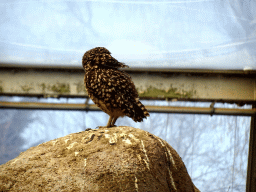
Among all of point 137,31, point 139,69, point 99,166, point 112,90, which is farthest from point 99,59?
point 139,69

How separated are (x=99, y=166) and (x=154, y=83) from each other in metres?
2.46

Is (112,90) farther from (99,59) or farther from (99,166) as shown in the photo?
(99,166)

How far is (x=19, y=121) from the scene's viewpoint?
14.4 feet

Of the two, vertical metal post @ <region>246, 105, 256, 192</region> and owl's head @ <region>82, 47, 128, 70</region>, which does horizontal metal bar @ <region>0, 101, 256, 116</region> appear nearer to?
vertical metal post @ <region>246, 105, 256, 192</region>

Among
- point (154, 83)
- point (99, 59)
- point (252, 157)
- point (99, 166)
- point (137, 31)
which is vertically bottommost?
point (252, 157)

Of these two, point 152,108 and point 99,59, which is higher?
point 99,59

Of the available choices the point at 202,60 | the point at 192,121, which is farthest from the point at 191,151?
the point at 202,60

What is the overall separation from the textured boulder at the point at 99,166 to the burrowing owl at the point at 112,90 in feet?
0.70

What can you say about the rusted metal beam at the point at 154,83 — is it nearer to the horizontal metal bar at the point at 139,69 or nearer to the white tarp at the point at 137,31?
the horizontal metal bar at the point at 139,69

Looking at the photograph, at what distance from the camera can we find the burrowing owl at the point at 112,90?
2.57m

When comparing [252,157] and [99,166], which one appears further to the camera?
[252,157]

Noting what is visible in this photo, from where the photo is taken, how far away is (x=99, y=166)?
2080mm

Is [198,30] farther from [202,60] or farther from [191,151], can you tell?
[191,151]

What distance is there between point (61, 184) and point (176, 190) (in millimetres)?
963
